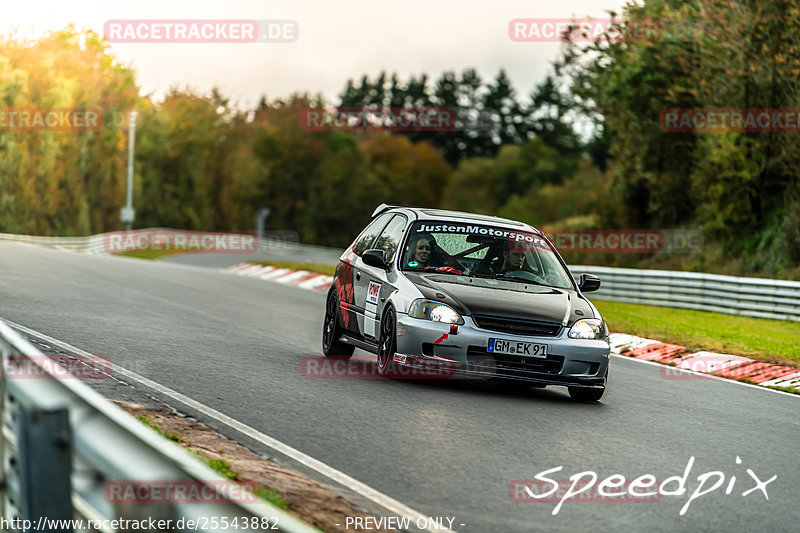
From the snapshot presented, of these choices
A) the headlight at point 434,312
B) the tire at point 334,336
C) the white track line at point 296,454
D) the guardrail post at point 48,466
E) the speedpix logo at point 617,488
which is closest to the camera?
the guardrail post at point 48,466

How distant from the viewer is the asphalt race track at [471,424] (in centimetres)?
578

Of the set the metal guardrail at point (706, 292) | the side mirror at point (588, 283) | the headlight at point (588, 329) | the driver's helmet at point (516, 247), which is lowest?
the metal guardrail at point (706, 292)

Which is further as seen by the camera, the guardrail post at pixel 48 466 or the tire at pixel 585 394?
the tire at pixel 585 394

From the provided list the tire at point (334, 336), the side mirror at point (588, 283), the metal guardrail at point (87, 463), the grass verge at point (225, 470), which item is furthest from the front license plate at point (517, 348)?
the metal guardrail at point (87, 463)

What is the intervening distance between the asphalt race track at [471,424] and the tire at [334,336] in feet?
1.07

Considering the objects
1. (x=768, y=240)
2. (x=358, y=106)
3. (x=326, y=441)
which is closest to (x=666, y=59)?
(x=768, y=240)

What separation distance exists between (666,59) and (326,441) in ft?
111

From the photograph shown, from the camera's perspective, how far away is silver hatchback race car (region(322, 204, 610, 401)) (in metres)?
9.26

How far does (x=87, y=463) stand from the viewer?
3062 mm

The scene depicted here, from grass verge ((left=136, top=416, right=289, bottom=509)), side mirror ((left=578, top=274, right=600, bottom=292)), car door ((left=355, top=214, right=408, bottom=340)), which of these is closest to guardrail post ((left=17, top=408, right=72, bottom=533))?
grass verge ((left=136, top=416, right=289, bottom=509))

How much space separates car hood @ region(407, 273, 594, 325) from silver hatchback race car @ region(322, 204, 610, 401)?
1 cm

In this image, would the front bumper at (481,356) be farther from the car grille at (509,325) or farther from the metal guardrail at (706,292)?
the metal guardrail at (706,292)

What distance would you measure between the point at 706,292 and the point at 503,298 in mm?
16952

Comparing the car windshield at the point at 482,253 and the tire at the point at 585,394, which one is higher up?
the car windshield at the point at 482,253
